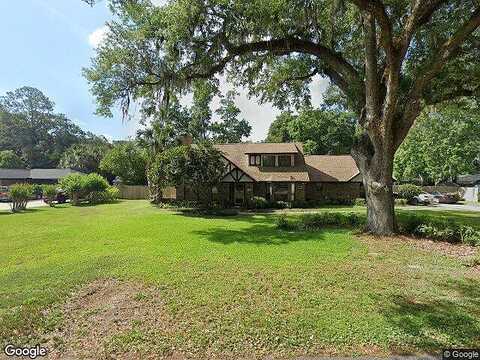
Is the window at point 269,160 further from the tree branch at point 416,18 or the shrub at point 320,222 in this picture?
the tree branch at point 416,18

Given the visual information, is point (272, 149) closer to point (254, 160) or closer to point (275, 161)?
point (275, 161)

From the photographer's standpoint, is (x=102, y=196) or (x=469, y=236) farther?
(x=102, y=196)

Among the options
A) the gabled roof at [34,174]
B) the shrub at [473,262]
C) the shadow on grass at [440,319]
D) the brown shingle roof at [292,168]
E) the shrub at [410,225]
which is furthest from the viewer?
Result: the gabled roof at [34,174]

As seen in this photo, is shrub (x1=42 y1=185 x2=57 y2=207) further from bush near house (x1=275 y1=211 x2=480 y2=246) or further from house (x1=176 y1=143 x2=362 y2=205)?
bush near house (x1=275 y1=211 x2=480 y2=246)

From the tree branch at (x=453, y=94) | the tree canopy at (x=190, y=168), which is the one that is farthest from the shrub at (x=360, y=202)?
the tree branch at (x=453, y=94)

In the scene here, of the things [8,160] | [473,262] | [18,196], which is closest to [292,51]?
→ [473,262]

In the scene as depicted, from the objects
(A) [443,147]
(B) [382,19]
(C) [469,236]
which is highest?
(B) [382,19]

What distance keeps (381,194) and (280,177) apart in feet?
58.6

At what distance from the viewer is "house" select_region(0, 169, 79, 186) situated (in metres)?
51.3

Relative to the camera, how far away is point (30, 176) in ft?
175

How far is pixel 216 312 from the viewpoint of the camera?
5.90 metres

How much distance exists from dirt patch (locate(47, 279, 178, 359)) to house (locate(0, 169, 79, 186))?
5224cm

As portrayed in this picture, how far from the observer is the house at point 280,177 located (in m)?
31.4

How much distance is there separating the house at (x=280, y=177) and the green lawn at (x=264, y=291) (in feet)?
59.8
